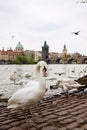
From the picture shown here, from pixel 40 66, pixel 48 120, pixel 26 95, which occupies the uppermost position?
pixel 40 66

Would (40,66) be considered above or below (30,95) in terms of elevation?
above

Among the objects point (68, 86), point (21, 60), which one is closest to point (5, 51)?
point (21, 60)

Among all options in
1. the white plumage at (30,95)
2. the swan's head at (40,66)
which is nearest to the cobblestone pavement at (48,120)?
the white plumage at (30,95)

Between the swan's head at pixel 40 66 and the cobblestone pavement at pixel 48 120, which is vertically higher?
the swan's head at pixel 40 66

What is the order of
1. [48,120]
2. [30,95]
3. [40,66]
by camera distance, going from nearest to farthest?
1. [30,95]
2. [48,120]
3. [40,66]

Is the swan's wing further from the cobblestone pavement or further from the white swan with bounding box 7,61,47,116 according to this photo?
the cobblestone pavement

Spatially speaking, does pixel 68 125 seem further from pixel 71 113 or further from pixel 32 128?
pixel 71 113

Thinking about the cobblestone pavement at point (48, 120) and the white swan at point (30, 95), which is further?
the white swan at point (30, 95)

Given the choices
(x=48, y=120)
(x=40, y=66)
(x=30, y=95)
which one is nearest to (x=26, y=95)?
(x=30, y=95)

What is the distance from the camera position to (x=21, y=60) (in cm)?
15338

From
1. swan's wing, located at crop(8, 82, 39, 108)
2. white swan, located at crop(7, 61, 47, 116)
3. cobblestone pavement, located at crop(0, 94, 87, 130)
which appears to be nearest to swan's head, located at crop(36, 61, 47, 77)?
white swan, located at crop(7, 61, 47, 116)

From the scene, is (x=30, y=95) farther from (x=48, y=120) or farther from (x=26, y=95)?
(x=48, y=120)

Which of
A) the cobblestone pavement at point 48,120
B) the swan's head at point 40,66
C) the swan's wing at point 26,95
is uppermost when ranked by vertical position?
the swan's head at point 40,66

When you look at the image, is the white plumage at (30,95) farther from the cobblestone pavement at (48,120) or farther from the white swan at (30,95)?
the cobblestone pavement at (48,120)
